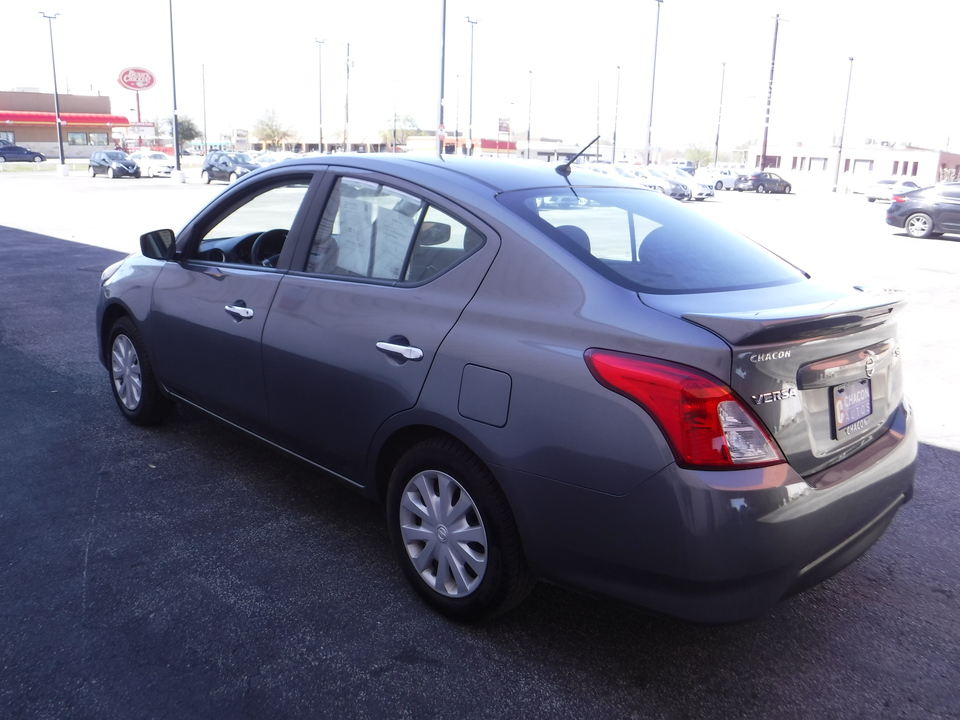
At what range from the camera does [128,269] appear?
4836 mm

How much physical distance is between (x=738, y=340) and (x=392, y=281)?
4.67 ft

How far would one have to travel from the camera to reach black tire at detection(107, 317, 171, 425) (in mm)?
4762

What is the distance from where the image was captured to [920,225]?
2044 cm

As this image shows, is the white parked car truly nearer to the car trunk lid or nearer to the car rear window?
the car rear window

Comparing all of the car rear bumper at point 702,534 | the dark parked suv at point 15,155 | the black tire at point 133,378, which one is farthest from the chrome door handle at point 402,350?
the dark parked suv at point 15,155

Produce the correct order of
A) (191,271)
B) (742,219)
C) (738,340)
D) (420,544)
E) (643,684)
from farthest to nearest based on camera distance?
(742,219), (191,271), (420,544), (643,684), (738,340)

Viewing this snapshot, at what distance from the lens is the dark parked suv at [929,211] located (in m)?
19.9

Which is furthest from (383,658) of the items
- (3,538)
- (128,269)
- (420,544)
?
(128,269)

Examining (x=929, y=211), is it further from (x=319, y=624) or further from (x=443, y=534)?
(x=319, y=624)

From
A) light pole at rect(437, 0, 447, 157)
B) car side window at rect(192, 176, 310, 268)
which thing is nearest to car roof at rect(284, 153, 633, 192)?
car side window at rect(192, 176, 310, 268)

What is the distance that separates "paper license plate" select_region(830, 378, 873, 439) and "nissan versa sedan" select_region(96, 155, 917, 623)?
0.04 ft

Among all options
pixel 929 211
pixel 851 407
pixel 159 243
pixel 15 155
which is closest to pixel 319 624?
pixel 851 407

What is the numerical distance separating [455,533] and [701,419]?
105 centimetres

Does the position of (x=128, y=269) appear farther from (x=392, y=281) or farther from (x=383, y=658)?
(x=383, y=658)
